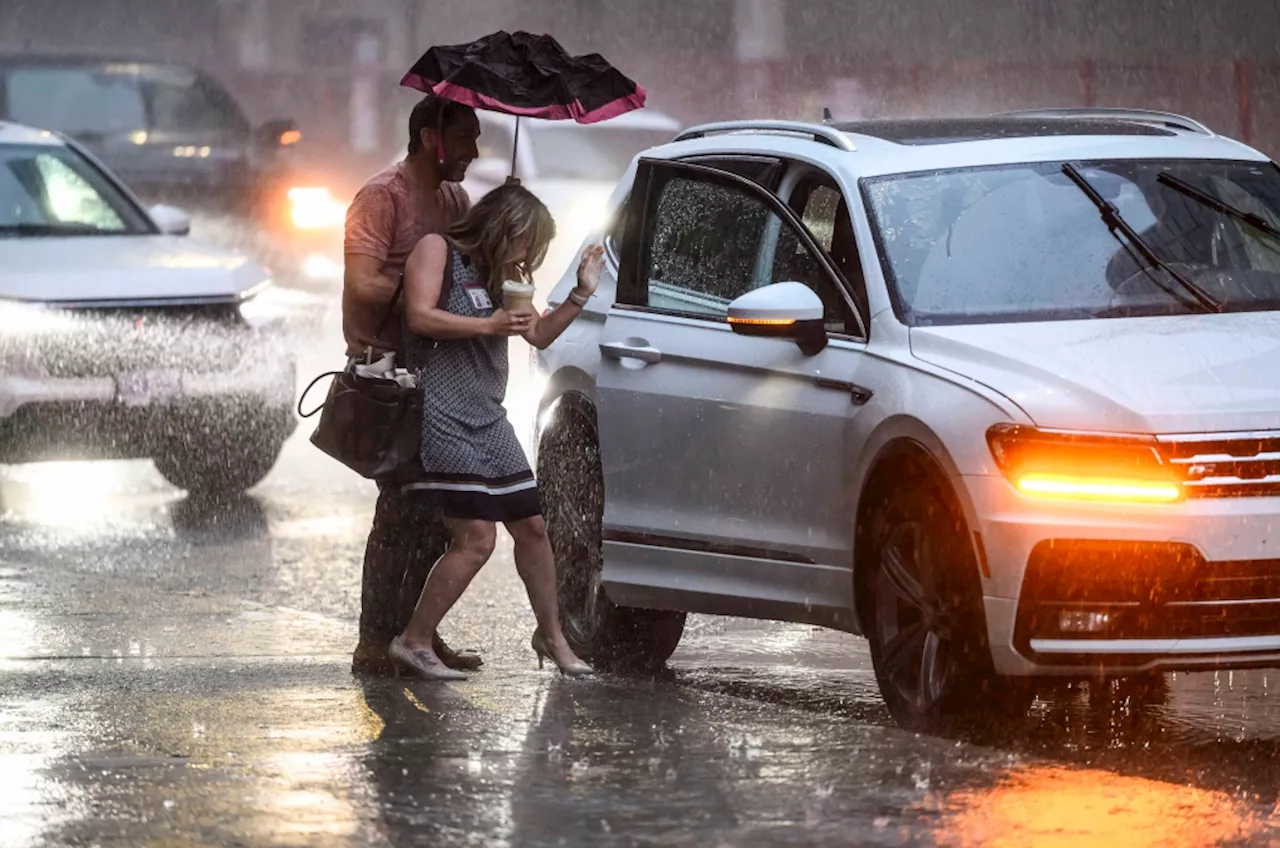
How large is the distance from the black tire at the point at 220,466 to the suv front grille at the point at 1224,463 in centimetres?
769

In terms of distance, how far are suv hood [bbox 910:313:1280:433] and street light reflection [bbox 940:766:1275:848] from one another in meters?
0.84

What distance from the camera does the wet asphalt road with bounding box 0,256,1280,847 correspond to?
251 inches

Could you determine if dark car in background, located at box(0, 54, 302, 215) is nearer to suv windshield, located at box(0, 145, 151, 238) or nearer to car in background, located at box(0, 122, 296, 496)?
suv windshield, located at box(0, 145, 151, 238)

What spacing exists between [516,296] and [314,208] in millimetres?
11487

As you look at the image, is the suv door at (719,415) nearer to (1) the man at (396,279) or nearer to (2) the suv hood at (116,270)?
(1) the man at (396,279)

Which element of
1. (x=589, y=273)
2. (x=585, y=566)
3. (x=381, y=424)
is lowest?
(x=585, y=566)

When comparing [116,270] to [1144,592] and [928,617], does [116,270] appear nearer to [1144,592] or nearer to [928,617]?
[928,617]

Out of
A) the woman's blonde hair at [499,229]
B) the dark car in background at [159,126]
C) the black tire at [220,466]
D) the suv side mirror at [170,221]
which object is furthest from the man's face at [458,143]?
the dark car in background at [159,126]

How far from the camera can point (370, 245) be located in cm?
867

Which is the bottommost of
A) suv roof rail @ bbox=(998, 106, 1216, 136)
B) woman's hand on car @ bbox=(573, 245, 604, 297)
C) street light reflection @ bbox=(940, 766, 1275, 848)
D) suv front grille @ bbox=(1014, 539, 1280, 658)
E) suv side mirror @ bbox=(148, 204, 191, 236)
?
street light reflection @ bbox=(940, 766, 1275, 848)

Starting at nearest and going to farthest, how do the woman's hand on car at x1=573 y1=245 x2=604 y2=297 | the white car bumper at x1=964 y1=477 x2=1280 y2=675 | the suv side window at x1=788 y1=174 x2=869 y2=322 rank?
the white car bumper at x1=964 y1=477 x2=1280 y2=675 → the suv side window at x1=788 y1=174 x2=869 y2=322 → the woman's hand on car at x1=573 y1=245 x2=604 y2=297

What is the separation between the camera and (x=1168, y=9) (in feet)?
101

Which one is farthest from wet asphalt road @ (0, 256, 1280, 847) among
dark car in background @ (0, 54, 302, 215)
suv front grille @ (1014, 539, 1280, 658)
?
dark car in background @ (0, 54, 302, 215)

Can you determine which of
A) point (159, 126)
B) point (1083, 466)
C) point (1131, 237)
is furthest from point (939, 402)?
point (159, 126)
